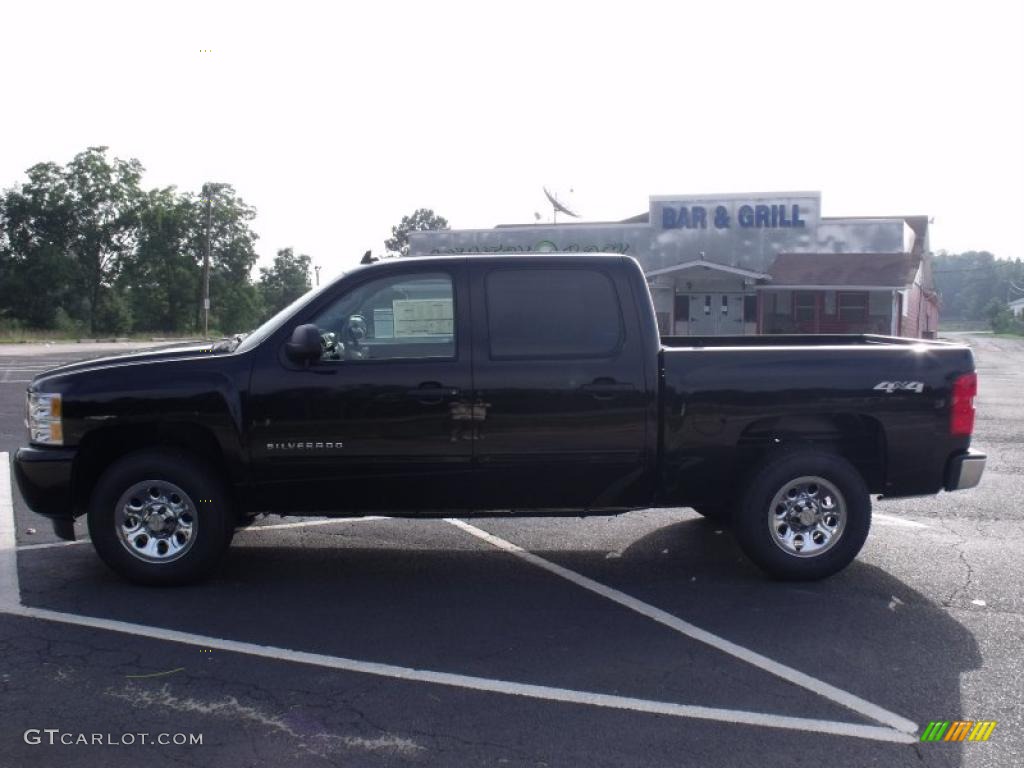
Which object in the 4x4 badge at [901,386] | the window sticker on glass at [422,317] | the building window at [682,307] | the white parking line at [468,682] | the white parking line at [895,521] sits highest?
the building window at [682,307]

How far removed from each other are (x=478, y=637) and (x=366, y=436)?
1468 mm

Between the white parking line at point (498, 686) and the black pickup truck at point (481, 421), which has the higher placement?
the black pickup truck at point (481, 421)

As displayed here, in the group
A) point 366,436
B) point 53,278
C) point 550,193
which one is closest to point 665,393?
point 366,436

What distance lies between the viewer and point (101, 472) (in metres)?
6.29

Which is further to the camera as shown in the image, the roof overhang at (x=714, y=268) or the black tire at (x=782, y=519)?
the roof overhang at (x=714, y=268)

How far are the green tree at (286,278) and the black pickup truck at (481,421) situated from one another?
49.1 m

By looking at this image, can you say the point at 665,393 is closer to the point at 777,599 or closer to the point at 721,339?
the point at 777,599

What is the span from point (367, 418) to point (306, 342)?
23.4 inches

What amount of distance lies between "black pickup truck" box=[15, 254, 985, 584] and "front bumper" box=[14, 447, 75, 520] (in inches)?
0.5

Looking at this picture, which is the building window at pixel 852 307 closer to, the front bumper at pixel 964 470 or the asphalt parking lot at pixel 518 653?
the asphalt parking lot at pixel 518 653

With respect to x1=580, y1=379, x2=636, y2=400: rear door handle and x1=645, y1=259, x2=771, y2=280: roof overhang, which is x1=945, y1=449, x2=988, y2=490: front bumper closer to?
x1=580, y1=379, x2=636, y2=400: rear door handle

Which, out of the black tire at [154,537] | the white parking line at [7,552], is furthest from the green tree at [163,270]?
the black tire at [154,537]

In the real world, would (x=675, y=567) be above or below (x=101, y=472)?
below

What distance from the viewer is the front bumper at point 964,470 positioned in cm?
624
